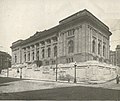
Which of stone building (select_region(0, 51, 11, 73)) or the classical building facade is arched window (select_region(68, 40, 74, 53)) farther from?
stone building (select_region(0, 51, 11, 73))

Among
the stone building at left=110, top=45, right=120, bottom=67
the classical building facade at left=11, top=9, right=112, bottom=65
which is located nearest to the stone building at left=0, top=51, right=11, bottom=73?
the classical building facade at left=11, top=9, right=112, bottom=65

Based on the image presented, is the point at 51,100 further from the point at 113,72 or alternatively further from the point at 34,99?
the point at 113,72

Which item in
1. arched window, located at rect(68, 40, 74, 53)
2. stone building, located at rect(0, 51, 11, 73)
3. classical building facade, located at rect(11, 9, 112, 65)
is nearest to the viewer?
stone building, located at rect(0, 51, 11, 73)

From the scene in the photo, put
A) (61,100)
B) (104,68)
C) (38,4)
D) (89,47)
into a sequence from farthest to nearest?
(89,47)
(104,68)
(38,4)
(61,100)

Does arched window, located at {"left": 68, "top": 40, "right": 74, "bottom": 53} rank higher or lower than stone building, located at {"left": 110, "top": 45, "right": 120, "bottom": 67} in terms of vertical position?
higher

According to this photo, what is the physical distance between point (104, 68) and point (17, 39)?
281 cm

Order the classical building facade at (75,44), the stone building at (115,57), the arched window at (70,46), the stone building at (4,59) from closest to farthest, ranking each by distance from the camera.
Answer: the stone building at (115,57) → the stone building at (4,59) → the classical building facade at (75,44) → the arched window at (70,46)

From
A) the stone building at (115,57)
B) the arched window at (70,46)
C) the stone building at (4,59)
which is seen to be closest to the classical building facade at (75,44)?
the arched window at (70,46)

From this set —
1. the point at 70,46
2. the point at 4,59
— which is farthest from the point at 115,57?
the point at 4,59

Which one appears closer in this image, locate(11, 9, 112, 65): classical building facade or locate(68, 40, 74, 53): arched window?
locate(11, 9, 112, 65): classical building facade

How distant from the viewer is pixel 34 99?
Answer: 3.17 metres

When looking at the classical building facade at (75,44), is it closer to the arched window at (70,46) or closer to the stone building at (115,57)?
the arched window at (70,46)

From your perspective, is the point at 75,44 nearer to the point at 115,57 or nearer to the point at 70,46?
the point at 70,46

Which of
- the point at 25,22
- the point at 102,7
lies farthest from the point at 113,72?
the point at 25,22
